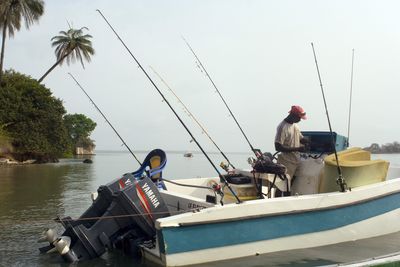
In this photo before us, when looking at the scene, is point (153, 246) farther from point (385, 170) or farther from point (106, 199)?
point (385, 170)

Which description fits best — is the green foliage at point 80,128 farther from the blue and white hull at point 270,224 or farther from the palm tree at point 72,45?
the blue and white hull at point 270,224

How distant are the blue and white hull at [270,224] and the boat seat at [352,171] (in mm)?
167

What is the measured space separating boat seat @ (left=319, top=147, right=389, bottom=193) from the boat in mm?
15

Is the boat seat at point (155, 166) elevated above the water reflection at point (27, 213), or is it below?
above

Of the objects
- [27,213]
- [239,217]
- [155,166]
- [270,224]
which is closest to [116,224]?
[239,217]

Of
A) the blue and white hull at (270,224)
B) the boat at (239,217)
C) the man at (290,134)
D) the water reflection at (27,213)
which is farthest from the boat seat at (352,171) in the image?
the water reflection at (27,213)

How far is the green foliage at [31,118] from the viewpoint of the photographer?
35500mm

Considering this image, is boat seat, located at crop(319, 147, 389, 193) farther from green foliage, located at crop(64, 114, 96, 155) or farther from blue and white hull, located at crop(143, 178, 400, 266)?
green foliage, located at crop(64, 114, 96, 155)

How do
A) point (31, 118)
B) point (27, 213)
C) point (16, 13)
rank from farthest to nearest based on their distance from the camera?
1. point (31, 118)
2. point (16, 13)
3. point (27, 213)

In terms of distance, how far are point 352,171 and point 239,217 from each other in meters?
2.15

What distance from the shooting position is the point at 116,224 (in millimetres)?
5676

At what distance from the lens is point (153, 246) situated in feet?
17.9

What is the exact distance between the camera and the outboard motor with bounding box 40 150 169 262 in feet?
18.2

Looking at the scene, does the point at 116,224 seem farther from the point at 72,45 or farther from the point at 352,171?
the point at 72,45
